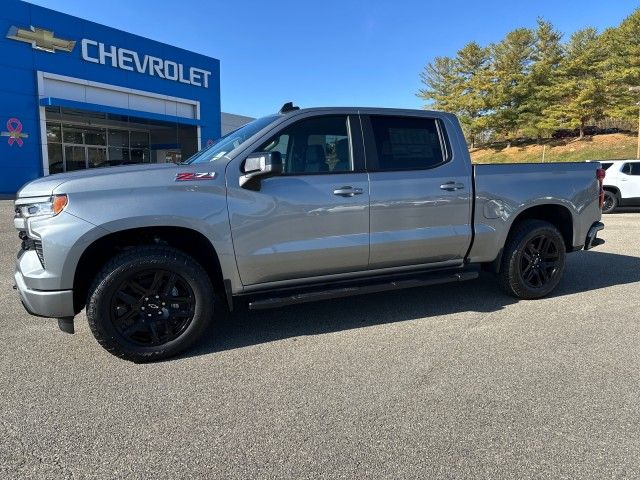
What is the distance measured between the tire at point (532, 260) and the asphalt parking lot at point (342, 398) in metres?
0.34

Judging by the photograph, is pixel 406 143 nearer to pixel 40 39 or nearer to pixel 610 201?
pixel 610 201

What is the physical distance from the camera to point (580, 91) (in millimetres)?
41812

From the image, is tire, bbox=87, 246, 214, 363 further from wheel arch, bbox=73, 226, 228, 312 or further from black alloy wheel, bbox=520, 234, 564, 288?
black alloy wheel, bbox=520, 234, 564, 288

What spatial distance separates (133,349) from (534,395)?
2.82m

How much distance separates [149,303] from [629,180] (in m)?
15.1

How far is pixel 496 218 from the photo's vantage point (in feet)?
16.0

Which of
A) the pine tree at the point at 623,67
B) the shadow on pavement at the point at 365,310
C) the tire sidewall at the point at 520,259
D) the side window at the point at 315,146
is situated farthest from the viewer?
the pine tree at the point at 623,67

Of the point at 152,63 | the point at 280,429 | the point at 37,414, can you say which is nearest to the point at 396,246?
the point at 280,429

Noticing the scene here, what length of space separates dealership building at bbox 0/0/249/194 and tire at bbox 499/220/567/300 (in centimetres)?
1710

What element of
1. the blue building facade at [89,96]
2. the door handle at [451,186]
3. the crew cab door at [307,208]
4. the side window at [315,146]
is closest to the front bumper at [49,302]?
the crew cab door at [307,208]

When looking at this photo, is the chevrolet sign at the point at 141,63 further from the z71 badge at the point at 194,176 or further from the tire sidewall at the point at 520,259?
the tire sidewall at the point at 520,259

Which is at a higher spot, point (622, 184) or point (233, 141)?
point (233, 141)

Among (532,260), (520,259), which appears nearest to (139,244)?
(520,259)

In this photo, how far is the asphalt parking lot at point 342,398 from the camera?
2.41 metres
